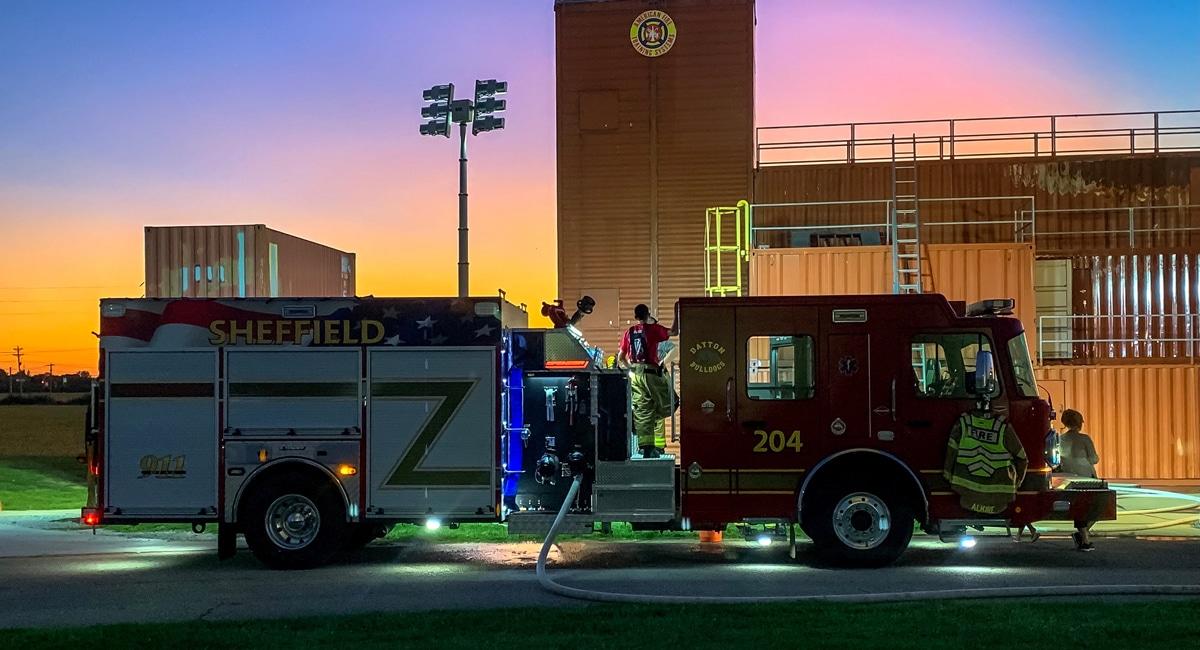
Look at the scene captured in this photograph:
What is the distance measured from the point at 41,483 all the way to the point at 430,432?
14.6 m

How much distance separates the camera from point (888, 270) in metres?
18.5

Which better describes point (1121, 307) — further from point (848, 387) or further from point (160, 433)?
point (160, 433)

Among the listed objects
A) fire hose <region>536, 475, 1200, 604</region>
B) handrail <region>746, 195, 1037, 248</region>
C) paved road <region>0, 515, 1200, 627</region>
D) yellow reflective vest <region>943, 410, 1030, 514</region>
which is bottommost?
paved road <region>0, 515, 1200, 627</region>

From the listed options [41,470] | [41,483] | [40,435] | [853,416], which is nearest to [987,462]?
[853,416]

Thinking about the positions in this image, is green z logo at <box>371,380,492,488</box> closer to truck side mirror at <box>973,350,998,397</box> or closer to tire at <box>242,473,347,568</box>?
tire at <box>242,473,347,568</box>

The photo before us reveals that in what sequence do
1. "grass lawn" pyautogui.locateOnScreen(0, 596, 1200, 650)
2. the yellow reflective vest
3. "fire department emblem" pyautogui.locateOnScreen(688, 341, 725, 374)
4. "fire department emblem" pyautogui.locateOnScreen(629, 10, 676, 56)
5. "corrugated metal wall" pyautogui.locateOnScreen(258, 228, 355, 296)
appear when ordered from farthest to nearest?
"fire department emblem" pyautogui.locateOnScreen(629, 10, 676, 56) < "corrugated metal wall" pyautogui.locateOnScreen(258, 228, 355, 296) < "fire department emblem" pyautogui.locateOnScreen(688, 341, 725, 374) < the yellow reflective vest < "grass lawn" pyautogui.locateOnScreen(0, 596, 1200, 650)

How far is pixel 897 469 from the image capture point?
1020 centimetres

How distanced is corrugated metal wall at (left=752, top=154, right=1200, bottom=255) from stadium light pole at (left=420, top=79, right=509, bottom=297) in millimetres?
6462

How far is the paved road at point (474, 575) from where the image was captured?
884cm

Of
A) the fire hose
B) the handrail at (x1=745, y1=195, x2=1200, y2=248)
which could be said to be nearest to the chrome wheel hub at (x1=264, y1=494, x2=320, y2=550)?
the fire hose

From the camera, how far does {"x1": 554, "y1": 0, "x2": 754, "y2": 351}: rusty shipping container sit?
2142cm

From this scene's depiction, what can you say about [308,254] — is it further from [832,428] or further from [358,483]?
[832,428]

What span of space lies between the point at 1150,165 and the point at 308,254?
1506cm

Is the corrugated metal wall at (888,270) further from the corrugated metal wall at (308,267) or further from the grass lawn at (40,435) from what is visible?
the grass lawn at (40,435)
